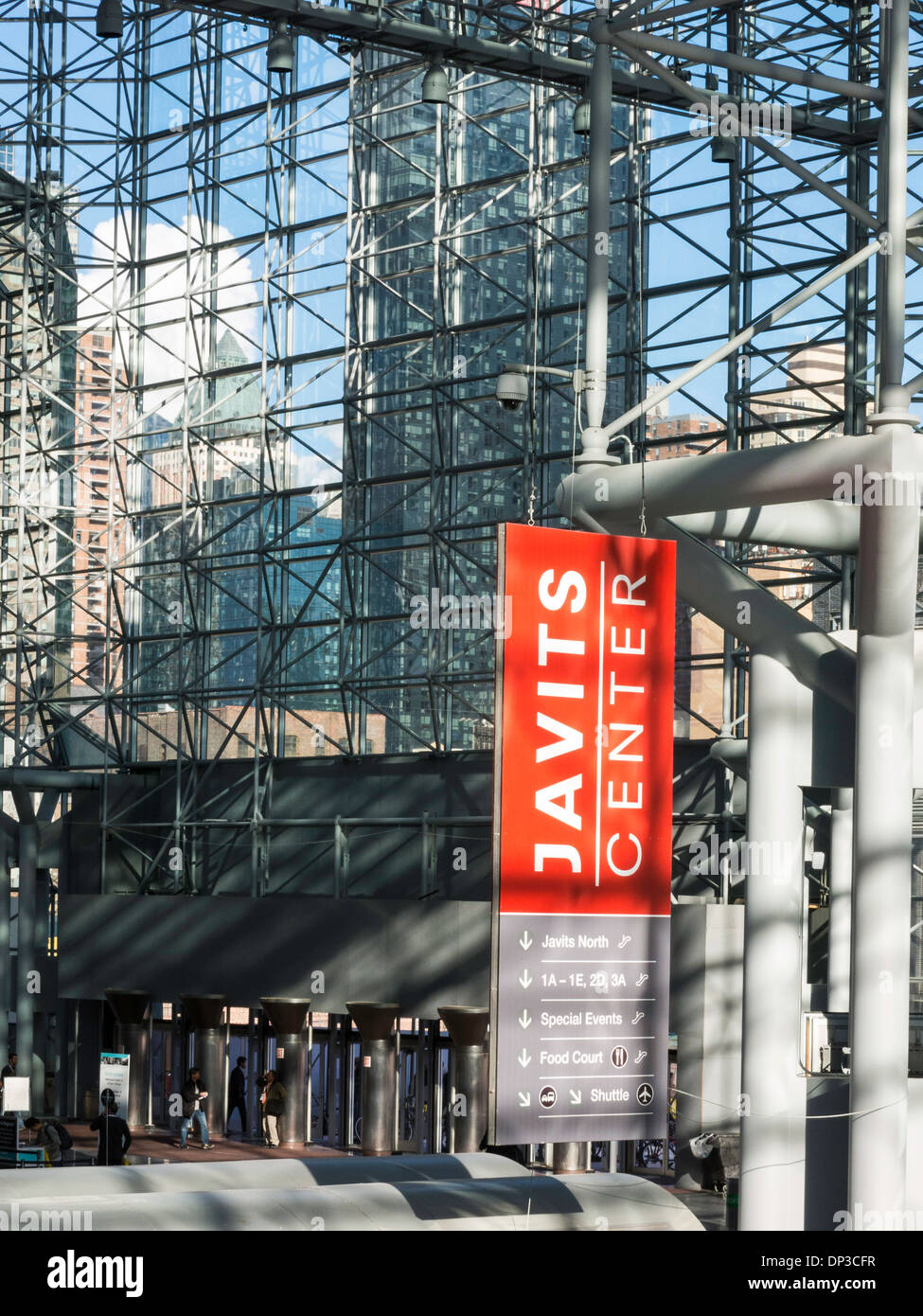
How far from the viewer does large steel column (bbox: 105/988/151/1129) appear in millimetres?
29406

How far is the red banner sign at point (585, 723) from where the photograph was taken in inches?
402

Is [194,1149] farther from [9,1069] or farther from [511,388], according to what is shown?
[511,388]

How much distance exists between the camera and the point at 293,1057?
2702 centimetres

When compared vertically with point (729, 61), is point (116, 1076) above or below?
below

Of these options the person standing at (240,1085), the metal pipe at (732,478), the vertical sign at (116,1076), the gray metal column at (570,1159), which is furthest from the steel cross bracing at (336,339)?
the metal pipe at (732,478)

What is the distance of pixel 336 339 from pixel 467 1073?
38.4ft

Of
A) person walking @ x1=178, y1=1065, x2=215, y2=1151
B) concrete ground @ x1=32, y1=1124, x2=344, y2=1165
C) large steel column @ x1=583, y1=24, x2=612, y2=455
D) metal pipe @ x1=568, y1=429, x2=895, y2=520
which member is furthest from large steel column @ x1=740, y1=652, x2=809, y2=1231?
person walking @ x1=178, y1=1065, x2=215, y2=1151

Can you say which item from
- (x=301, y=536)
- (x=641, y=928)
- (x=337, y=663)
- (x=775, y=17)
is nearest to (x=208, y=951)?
(x=337, y=663)

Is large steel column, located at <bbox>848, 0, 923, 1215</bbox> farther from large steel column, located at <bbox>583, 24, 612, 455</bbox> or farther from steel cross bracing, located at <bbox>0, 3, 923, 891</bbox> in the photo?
steel cross bracing, located at <bbox>0, 3, 923, 891</bbox>

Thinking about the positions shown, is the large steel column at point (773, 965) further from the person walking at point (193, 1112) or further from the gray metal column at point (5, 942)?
the gray metal column at point (5, 942)

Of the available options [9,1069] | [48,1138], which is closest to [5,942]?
[9,1069]

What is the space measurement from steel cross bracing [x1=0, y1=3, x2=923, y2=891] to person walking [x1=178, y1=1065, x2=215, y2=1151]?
3427mm

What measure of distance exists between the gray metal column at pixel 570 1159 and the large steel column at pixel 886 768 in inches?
450
